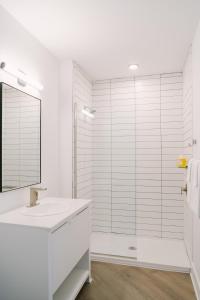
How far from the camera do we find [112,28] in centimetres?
206

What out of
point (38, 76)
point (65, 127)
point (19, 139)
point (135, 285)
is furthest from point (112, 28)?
point (135, 285)

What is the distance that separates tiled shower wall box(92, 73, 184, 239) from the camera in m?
3.21

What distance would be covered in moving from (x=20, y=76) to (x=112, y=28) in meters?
0.99

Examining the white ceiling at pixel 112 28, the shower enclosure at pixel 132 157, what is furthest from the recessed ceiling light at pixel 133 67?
the shower enclosure at pixel 132 157

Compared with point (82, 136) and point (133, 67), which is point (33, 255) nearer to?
point (82, 136)

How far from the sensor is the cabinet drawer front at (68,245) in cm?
150

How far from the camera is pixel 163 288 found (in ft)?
Result: 6.94

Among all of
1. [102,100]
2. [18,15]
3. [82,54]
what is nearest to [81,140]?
[102,100]

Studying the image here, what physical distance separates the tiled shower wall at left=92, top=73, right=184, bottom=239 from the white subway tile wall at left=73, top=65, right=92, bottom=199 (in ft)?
0.57

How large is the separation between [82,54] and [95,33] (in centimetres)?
47

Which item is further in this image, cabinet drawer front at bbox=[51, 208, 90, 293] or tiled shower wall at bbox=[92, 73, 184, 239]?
tiled shower wall at bbox=[92, 73, 184, 239]

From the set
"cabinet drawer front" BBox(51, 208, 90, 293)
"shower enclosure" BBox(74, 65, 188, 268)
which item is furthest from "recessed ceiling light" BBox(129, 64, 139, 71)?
"cabinet drawer front" BBox(51, 208, 90, 293)

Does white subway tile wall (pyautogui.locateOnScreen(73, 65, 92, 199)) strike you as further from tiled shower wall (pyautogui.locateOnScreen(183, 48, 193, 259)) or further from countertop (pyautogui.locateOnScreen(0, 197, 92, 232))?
tiled shower wall (pyautogui.locateOnScreen(183, 48, 193, 259))

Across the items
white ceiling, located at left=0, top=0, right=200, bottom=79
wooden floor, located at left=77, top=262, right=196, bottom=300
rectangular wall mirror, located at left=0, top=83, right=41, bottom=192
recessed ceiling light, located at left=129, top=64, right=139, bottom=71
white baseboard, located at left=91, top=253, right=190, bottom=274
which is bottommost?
wooden floor, located at left=77, top=262, right=196, bottom=300
